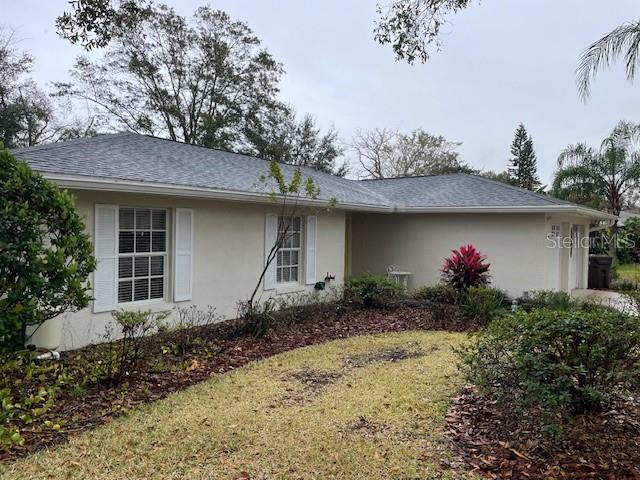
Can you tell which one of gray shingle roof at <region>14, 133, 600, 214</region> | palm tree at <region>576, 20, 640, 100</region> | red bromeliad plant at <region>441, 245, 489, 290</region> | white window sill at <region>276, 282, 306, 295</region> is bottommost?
white window sill at <region>276, 282, 306, 295</region>

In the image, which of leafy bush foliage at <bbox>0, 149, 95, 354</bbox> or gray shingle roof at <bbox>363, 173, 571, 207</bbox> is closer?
leafy bush foliage at <bbox>0, 149, 95, 354</bbox>

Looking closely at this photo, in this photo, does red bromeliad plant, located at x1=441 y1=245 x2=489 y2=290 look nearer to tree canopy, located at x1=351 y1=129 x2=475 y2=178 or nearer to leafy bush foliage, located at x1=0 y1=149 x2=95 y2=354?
leafy bush foliage, located at x1=0 y1=149 x2=95 y2=354

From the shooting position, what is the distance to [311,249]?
10883 millimetres

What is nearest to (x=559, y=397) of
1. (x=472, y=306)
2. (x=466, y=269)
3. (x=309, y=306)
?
(x=472, y=306)

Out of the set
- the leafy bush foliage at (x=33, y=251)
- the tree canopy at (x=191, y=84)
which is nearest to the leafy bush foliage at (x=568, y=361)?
the leafy bush foliage at (x=33, y=251)

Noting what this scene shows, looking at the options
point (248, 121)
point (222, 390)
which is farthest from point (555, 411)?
point (248, 121)

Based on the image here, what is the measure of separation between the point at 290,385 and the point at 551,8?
7063 mm

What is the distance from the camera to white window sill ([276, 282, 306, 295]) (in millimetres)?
10235

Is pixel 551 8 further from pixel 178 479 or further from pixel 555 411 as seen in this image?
pixel 178 479

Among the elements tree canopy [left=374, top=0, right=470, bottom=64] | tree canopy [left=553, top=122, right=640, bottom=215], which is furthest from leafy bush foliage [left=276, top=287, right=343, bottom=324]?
tree canopy [left=553, top=122, right=640, bottom=215]

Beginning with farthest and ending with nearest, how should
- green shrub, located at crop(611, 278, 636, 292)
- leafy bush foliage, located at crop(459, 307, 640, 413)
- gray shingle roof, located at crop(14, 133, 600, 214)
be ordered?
green shrub, located at crop(611, 278, 636, 292) < gray shingle roof, located at crop(14, 133, 600, 214) < leafy bush foliage, located at crop(459, 307, 640, 413)

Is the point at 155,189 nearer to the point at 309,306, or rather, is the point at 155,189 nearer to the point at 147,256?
the point at 147,256

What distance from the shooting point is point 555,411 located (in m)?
3.89

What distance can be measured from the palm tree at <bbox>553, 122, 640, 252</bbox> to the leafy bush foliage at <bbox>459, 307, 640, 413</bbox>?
17617 millimetres
